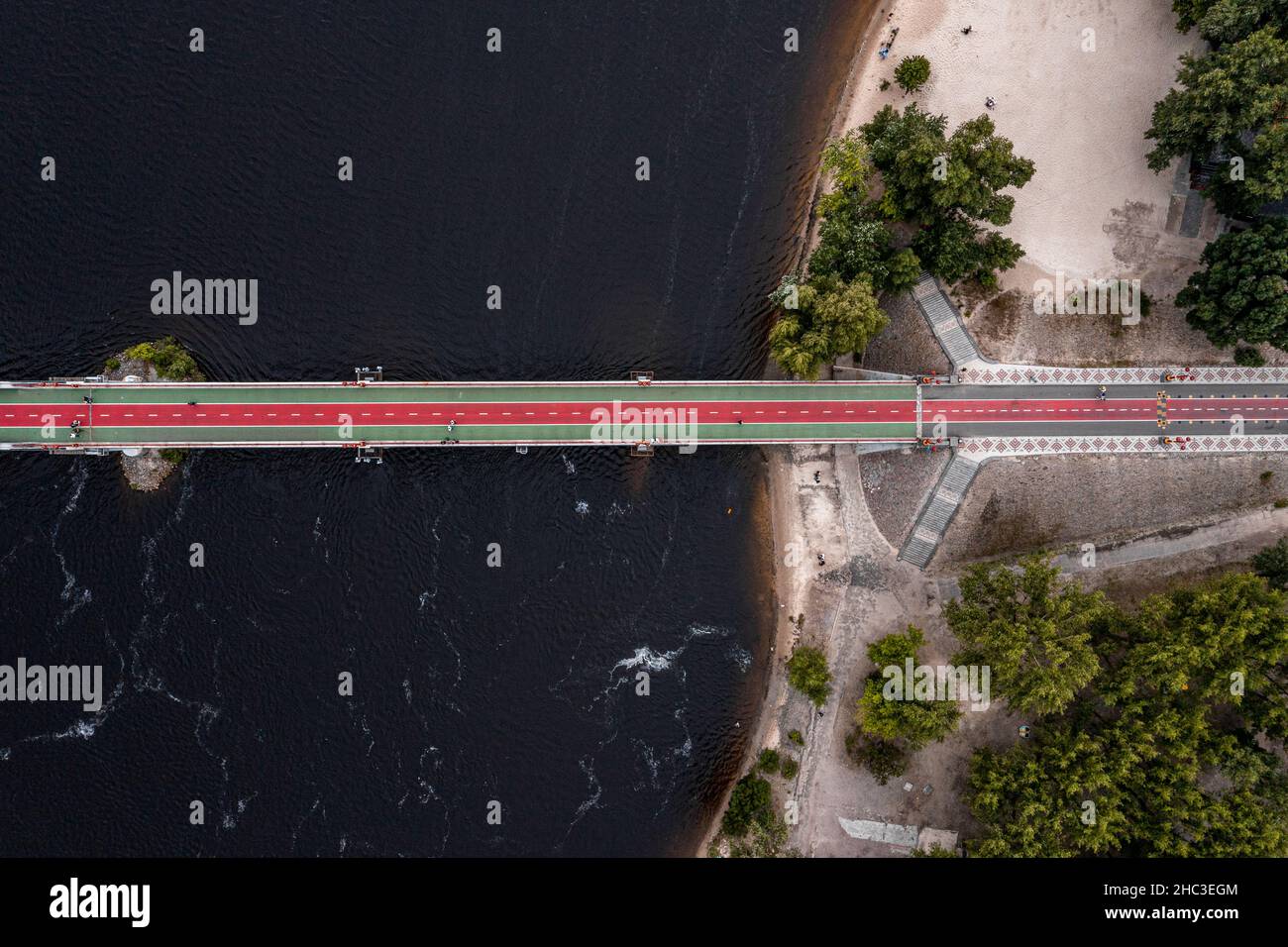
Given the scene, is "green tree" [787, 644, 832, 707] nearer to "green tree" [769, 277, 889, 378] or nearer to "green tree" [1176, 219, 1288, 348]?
"green tree" [769, 277, 889, 378]

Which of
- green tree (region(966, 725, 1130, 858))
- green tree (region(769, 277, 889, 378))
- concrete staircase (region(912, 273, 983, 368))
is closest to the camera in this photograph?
green tree (region(966, 725, 1130, 858))

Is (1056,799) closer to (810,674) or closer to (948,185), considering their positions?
(810,674)

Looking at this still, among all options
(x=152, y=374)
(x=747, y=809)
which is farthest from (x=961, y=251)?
(x=152, y=374)

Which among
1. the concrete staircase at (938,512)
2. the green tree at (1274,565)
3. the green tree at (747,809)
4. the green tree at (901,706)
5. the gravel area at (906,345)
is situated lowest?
the green tree at (747,809)

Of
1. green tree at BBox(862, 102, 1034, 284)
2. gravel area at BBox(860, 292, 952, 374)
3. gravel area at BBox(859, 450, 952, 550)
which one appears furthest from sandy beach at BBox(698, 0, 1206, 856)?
green tree at BBox(862, 102, 1034, 284)

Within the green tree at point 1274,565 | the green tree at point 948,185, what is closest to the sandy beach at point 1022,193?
the green tree at point 948,185

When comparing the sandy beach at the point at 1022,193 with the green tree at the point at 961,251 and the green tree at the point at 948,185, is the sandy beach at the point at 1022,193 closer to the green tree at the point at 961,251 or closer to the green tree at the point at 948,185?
the green tree at the point at 961,251

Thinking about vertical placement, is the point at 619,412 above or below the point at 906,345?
below
